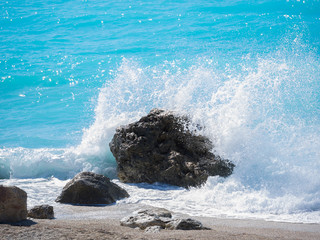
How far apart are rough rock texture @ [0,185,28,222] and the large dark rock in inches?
107

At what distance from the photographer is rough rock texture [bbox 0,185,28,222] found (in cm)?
397

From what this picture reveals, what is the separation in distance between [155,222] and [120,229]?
391mm

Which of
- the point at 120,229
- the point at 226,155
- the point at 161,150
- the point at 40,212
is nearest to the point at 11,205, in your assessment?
the point at 40,212

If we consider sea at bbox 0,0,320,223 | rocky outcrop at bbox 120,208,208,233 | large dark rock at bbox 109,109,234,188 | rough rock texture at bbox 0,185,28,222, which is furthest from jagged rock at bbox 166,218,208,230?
large dark rock at bbox 109,109,234,188

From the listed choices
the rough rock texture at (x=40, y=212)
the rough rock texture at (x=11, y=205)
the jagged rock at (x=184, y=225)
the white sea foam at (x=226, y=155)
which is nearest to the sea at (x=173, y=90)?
the white sea foam at (x=226, y=155)

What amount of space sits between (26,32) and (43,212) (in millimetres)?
14110

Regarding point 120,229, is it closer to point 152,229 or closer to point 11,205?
point 152,229

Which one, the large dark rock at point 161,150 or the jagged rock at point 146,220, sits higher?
the large dark rock at point 161,150

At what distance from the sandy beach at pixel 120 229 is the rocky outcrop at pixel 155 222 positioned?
0.35 feet

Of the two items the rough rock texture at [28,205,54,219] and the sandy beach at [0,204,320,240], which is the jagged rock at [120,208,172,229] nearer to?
the sandy beach at [0,204,320,240]

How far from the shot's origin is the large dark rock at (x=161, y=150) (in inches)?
257

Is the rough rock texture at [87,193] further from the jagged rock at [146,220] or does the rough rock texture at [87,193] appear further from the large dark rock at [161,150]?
the jagged rock at [146,220]

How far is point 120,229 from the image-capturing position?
3934mm

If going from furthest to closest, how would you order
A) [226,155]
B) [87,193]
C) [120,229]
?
[226,155] → [87,193] → [120,229]
